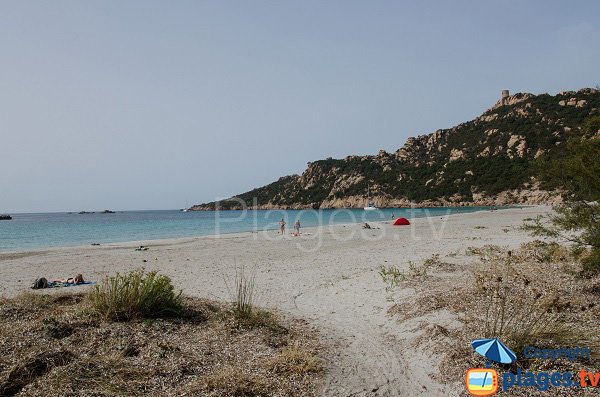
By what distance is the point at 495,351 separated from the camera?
14.6ft

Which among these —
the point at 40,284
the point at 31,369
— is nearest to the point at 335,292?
the point at 31,369

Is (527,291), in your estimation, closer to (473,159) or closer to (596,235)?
(596,235)

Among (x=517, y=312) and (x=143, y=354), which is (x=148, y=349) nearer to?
(x=143, y=354)

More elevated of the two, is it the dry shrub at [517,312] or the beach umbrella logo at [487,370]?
the dry shrub at [517,312]

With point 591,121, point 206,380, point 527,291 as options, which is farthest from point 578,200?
point 206,380

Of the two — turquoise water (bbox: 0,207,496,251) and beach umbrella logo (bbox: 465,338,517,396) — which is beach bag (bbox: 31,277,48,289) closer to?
beach umbrella logo (bbox: 465,338,517,396)

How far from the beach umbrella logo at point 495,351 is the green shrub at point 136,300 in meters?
4.66

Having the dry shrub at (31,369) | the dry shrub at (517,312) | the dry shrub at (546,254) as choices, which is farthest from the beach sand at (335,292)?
the dry shrub at (31,369)

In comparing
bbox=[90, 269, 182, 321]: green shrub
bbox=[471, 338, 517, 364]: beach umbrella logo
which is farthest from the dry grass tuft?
bbox=[471, 338, 517, 364]: beach umbrella logo

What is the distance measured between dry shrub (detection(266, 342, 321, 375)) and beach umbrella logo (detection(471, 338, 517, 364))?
6.17ft

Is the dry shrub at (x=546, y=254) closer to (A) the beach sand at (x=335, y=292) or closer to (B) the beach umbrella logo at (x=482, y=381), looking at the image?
(A) the beach sand at (x=335, y=292)

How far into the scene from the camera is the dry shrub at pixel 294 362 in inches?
186

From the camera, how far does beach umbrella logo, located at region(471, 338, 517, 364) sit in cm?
433

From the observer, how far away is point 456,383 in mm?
4312
